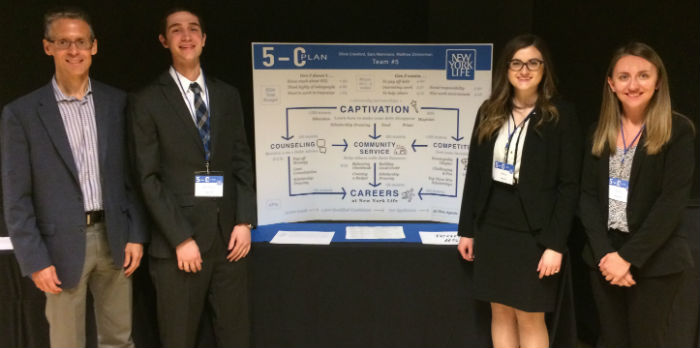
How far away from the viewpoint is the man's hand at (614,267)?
196cm

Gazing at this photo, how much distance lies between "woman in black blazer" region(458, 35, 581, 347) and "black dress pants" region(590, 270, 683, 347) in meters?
0.21

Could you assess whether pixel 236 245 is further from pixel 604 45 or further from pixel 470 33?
pixel 604 45

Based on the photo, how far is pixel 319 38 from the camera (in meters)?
3.17

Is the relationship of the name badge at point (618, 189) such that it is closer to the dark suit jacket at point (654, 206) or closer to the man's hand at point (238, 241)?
the dark suit jacket at point (654, 206)

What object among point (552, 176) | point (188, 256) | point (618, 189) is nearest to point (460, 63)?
point (552, 176)

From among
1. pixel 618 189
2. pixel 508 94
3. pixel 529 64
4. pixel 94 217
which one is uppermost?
Result: pixel 529 64

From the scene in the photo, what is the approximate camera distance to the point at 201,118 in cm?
212

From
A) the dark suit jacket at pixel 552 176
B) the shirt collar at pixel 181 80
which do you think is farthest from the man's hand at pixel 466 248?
the shirt collar at pixel 181 80

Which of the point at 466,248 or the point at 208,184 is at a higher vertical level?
the point at 208,184

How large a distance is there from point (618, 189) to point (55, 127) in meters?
2.14

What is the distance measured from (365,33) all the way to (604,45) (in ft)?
4.55

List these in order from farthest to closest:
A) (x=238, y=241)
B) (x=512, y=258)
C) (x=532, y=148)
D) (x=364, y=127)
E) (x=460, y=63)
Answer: (x=364, y=127), (x=460, y=63), (x=238, y=241), (x=512, y=258), (x=532, y=148)

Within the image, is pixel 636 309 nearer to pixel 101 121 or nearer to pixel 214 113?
pixel 214 113

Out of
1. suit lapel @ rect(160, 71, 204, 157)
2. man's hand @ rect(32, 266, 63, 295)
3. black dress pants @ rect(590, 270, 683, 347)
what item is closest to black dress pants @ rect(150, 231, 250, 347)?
man's hand @ rect(32, 266, 63, 295)
